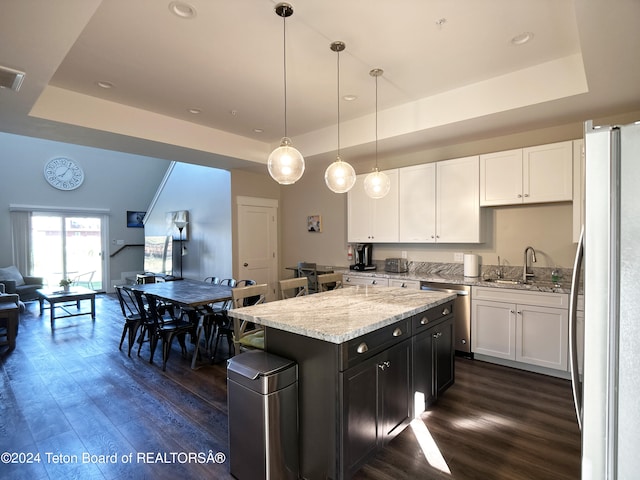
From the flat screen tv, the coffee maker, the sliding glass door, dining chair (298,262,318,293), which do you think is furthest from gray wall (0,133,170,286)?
the coffee maker

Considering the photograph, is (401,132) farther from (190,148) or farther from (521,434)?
(521,434)

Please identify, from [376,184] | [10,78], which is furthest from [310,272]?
[10,78]

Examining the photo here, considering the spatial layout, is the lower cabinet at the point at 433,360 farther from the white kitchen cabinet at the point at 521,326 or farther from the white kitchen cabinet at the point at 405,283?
the white kitchen cabinet at the point at 405,283

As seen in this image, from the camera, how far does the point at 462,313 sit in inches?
151

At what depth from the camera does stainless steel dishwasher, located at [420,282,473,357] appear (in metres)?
3.80

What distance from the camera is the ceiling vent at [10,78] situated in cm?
238

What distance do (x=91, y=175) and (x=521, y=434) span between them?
33.6 feet

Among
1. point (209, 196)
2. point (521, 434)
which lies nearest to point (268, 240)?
point (209, 196)

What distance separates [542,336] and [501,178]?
1.73 meters

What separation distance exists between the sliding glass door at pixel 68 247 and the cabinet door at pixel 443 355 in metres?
8.61

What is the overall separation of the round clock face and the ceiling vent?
6.87 m

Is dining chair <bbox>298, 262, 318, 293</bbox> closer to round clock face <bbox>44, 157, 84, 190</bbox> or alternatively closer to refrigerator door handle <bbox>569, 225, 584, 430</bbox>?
refrigerator door handle <bbox>569, 225, 584, 430</bbox>

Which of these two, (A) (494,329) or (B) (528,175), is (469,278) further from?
(B) (528,175)

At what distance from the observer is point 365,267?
509 cm
